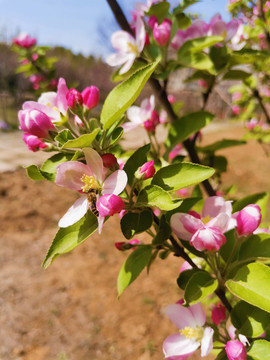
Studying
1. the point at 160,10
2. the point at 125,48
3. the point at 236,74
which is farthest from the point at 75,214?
the point at 236,74

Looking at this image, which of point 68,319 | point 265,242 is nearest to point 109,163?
point 265,242

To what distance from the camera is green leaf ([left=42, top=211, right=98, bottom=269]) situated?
65 cm

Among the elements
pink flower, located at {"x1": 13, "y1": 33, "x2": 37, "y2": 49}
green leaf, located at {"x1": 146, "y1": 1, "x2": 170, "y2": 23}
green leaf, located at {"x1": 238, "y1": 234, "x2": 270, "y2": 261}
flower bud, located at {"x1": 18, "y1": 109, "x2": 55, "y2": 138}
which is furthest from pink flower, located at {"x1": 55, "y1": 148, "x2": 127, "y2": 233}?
pink flower, located at {"x1": 13, "y1": 33, "x2": 37, "y2": 49}

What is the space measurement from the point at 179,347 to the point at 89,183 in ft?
1.45

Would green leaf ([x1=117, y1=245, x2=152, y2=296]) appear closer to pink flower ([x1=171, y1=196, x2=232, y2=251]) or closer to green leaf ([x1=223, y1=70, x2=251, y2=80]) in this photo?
pink flower ([x1=171, y1=196, x2=232, y2=251])

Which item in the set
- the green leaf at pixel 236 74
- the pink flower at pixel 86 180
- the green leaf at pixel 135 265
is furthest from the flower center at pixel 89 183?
the green leaf at pixel 236 74

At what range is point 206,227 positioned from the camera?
67 cm

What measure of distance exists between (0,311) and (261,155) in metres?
5.83

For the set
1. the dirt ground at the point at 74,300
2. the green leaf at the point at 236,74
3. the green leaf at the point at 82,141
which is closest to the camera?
the green leaf at the point at 82,141

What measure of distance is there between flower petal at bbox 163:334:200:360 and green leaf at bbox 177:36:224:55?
2.56 feet

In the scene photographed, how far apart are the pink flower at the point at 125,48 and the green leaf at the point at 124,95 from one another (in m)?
0.35

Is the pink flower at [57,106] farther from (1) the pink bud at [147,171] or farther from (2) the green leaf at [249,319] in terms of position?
(2) the green leaf at [249,319]

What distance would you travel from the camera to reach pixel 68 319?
274 centimetres

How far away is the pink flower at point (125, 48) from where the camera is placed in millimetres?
1015
